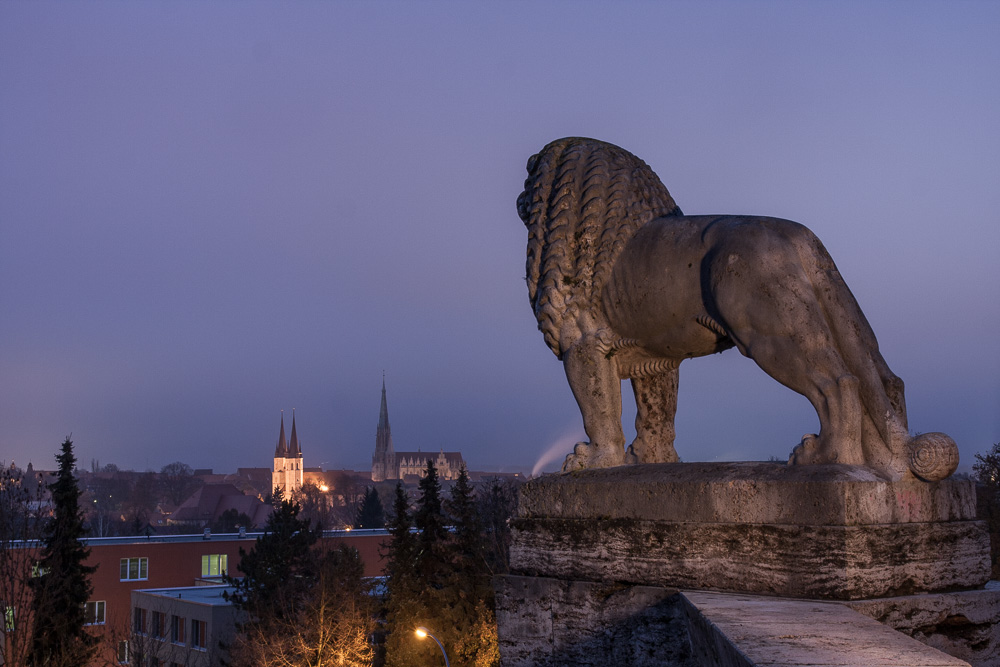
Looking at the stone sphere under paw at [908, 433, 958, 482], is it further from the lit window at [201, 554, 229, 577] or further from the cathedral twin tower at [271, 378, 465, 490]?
the cathedral twin tower at [271, 378, 465, 490]

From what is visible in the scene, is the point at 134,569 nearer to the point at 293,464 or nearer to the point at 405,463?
the point at 293,464

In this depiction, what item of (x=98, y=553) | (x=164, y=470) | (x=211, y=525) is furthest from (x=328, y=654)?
(x=164, y=470)

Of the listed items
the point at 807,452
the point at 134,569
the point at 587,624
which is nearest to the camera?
the point at 807,452

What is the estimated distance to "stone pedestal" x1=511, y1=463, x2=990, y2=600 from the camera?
4098 mm

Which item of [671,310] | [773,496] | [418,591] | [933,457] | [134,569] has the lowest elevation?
[134,569]

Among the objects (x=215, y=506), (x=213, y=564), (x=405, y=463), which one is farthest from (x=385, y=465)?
(x=213, y=564)

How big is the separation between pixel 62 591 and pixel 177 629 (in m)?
12.1

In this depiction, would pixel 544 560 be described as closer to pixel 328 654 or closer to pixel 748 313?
pixel 748 313

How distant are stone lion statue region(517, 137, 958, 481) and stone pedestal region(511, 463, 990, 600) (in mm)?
241

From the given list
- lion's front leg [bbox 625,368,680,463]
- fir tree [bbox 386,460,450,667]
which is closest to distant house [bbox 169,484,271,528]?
fir tree [bbox 386,460,450,667]

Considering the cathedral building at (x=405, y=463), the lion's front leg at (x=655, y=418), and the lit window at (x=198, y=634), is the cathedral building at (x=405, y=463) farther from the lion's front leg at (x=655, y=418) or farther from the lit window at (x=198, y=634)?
the lion's front leg at (x=655, y=418)

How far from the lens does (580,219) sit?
5750mm

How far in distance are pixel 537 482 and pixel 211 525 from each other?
324 ft

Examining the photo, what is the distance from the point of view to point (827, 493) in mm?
4160
